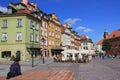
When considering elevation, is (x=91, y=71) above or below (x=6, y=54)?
below

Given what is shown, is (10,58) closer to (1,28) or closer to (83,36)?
(1,28)

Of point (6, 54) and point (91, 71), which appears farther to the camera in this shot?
point (6, 54)

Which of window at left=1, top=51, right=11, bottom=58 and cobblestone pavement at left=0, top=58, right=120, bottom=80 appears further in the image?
window at left=1, top=51, right=11, bottom=58

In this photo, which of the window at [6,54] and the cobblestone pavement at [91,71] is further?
the window at [6,54]

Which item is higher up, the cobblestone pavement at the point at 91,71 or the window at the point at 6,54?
the window at the point at 6,54

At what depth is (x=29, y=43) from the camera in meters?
53.5

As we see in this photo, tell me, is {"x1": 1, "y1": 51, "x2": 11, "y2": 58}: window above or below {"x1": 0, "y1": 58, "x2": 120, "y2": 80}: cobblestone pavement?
above

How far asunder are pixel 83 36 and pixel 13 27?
124446mm

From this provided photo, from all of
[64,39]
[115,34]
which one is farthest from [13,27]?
[115,34]

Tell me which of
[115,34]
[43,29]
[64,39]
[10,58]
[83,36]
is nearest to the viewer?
[10,58]

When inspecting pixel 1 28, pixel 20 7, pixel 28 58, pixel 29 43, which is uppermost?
pixel 20 7

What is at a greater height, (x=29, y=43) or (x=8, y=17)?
(x=8, y=17)

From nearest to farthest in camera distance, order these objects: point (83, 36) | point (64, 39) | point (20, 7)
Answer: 1. point (20, 7)
2. point (64, 39)
3. point (83, 36)

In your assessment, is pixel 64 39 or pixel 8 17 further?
pixel 64 39
